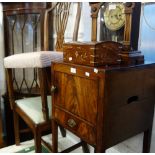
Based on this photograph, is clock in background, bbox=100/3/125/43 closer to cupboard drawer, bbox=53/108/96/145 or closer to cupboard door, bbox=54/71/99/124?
cupboard door, bbox=54/71/99/124

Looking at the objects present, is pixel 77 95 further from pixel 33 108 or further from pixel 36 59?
pixel 33 108

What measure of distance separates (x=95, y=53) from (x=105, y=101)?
211mm

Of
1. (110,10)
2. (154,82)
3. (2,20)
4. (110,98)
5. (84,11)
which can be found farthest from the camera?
(2,20)

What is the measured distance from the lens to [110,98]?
2.78ft

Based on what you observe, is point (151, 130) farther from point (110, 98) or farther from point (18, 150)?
point (18, 150)

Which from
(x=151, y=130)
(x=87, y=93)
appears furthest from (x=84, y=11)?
(x=151, y=130)

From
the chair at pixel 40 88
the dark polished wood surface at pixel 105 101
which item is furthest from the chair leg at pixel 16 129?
the dark polished wood surface at pixel 105 101

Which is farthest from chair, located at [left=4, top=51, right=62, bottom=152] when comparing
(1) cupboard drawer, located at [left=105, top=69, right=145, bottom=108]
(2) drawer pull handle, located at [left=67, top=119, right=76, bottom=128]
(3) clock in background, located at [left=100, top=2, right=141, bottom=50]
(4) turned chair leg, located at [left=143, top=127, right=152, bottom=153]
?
(4) turned chair leg, located at [left=143, top=127, right=152, bottom=153]

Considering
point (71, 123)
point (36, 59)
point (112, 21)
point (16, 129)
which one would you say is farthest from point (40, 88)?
point (16, 129)

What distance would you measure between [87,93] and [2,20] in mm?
1419

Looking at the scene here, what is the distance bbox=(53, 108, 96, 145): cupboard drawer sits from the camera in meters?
0.94

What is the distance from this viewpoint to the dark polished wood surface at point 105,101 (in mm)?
849

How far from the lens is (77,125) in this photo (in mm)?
1020

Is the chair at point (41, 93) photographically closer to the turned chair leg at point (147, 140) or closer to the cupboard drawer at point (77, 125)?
the cupboard drawer at point (77, 125)
